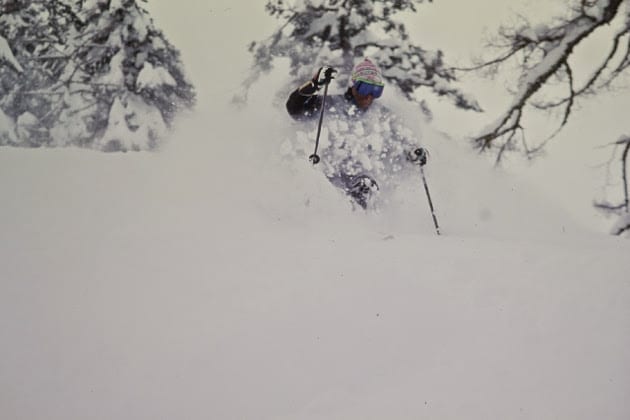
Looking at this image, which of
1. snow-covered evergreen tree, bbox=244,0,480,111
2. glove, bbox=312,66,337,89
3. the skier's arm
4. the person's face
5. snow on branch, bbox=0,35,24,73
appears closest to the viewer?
glove, bbox=312,66,337,89

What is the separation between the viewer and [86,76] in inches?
189

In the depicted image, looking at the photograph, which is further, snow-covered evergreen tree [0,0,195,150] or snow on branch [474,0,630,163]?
snow-covered evergreen tree [0,0,195,150]

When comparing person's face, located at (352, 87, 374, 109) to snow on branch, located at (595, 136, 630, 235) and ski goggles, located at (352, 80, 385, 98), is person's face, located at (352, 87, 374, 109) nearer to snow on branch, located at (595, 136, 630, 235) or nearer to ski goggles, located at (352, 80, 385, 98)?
ski goggles, located at (352, 80, 385, 98)

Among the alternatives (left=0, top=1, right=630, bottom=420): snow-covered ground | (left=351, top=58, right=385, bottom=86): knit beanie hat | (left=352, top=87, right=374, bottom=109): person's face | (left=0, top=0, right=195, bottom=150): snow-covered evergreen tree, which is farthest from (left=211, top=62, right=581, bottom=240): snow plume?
(left=0, top=0, right=195, bottom=150): snow-covered evergreen tree

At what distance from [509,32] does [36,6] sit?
4.28m

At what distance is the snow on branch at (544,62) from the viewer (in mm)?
3969

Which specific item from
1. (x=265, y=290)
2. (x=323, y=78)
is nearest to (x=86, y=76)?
(x=323, y=78)

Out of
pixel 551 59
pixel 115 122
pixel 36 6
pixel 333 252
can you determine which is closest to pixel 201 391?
pixel 333 252

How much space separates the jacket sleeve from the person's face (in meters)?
0.32

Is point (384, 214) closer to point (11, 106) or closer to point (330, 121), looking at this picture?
point (330, 121)

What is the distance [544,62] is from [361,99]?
1.58 m

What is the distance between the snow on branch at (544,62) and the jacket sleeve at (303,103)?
146cm

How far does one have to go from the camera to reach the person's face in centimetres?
420

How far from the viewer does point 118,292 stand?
2.87m
